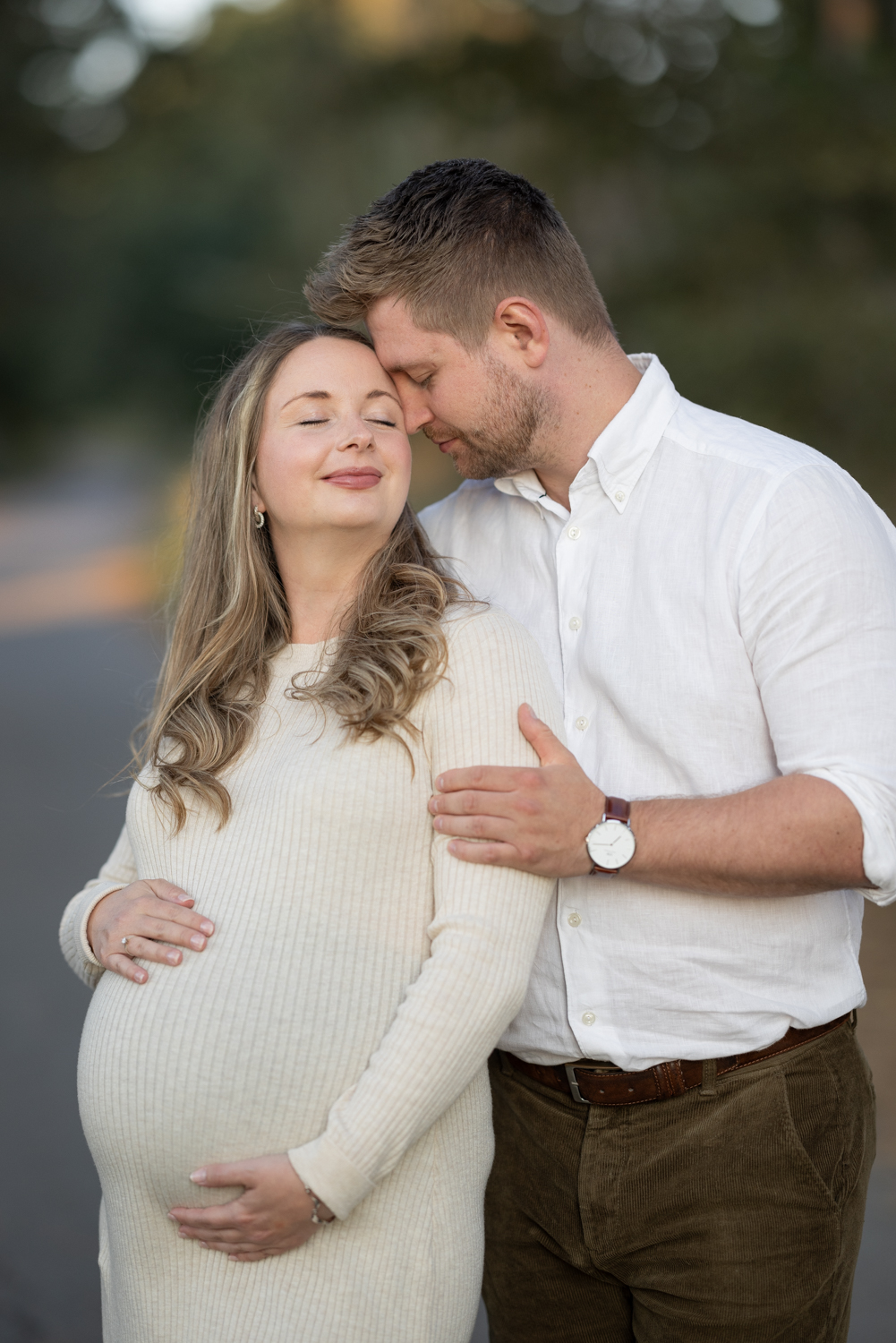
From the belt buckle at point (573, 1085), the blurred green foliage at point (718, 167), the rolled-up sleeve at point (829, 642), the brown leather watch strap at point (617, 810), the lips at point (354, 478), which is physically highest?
the blurred green foliage at point (718, 167)

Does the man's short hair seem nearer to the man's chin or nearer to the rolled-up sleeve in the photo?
the man's chin

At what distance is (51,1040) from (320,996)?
303cm

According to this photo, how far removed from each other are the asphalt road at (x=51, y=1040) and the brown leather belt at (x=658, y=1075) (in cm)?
106

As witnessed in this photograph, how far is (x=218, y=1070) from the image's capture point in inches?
77.9

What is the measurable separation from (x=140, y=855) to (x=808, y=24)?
22.5ft

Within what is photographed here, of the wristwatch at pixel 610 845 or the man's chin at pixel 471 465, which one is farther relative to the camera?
the man's chin at pixel 471 465

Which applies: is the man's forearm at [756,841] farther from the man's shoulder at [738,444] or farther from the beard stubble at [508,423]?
the beard stubble at [508,423]

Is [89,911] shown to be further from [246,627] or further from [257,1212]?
[257,1212]

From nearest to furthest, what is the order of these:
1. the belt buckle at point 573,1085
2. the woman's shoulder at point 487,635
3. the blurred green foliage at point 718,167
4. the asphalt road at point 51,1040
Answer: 1. the woman's shoulder at point 487,635
2. the belt buckle at point 573,1085
3. the asphalt road at point 51,1040
4. the blurred green foliage at point 718,167

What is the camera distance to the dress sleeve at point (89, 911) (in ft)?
7.82

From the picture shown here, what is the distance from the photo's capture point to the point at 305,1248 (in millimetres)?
1953

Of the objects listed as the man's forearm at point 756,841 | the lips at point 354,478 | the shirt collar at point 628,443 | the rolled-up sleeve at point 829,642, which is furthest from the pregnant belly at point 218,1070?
the shirt collar at point 628,443

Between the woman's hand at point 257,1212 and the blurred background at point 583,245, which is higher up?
the blurred background at point 583,245

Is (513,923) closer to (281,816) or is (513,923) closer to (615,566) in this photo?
(281,816)
